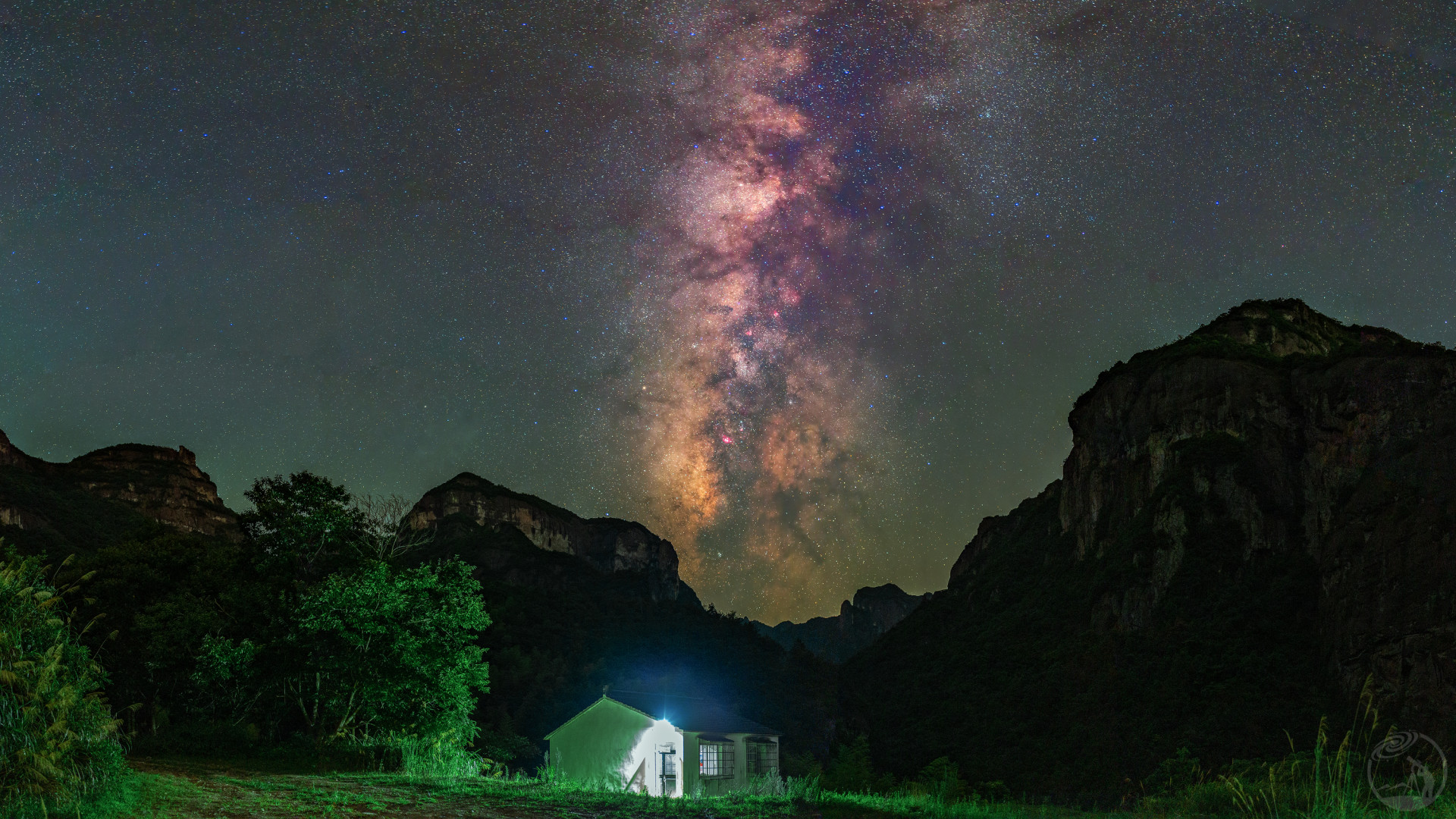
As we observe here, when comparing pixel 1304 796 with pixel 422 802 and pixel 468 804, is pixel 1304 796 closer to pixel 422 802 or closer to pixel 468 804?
pixel 468 804

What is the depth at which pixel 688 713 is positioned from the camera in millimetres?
40562

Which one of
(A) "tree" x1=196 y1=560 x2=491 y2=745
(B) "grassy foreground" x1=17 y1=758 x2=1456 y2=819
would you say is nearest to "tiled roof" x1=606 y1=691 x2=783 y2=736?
(A) "tree" x1=196 y1=560 x2=491 y2=745

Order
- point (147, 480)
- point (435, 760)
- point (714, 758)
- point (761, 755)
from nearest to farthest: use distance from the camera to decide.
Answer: point (435, 760)
point (714, 758)
point (761, 755)
point (147, 480)

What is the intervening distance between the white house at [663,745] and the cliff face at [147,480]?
115496mm

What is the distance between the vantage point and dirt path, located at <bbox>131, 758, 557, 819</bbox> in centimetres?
992

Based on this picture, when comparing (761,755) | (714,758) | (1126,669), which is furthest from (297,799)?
(1126,669)

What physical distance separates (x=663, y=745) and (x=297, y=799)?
27625 mm

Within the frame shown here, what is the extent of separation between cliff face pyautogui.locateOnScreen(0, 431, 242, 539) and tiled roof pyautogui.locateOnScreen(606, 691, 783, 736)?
115907 millimetres

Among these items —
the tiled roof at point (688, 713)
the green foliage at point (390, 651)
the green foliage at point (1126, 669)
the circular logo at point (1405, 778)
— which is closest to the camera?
the circular logo at point (1405, 778)

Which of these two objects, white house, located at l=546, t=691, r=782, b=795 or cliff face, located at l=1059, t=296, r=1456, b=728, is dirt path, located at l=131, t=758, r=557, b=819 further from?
cliff face, located at l=1059, t=296, r=1456, b=728

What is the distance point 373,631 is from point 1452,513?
93.8m

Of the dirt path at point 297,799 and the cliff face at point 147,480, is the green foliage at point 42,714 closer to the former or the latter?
the dirt path at point 297,799

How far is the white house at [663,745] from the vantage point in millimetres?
37281

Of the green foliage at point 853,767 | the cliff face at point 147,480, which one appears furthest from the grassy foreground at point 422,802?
the cliff face at point 147,480
